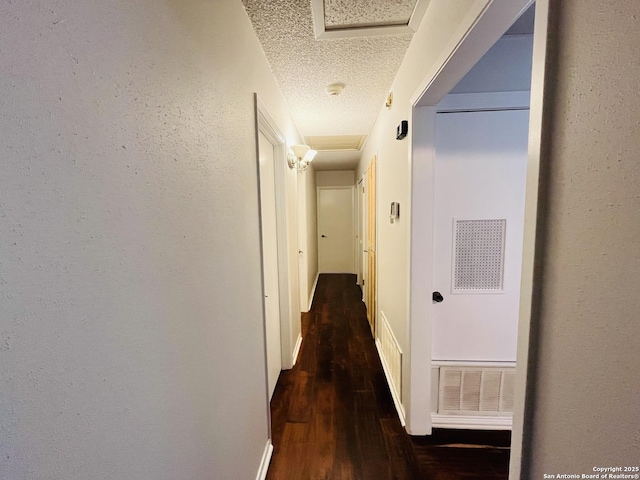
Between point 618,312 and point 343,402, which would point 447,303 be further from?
point 618,312

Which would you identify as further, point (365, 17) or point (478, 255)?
point (478, 255)

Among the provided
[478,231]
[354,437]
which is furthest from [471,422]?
[478,231]

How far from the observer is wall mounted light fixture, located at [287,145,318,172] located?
2.57 metres

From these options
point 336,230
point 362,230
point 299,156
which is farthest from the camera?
point 336,230

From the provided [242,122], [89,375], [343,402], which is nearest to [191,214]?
[89,375]

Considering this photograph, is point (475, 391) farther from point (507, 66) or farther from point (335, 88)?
point (335, 88)

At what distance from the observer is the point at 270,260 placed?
6.75ft

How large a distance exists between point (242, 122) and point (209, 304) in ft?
2.66

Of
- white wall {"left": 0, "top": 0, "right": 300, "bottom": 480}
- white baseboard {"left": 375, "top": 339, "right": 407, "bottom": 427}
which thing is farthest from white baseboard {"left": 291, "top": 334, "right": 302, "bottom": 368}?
white wall {"left": 0, "top": 0, "right": 300, "bottom": 480}

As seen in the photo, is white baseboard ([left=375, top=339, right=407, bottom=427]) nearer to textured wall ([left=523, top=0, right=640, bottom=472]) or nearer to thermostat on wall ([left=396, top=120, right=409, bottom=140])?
textured wall ([left=523, top=0, right=640, bottom=472])

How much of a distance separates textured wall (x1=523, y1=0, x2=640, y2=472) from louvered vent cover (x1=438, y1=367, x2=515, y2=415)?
3.73 feet

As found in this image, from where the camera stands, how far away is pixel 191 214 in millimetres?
749

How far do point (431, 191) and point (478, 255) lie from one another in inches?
20.1

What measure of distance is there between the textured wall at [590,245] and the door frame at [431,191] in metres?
0.03
